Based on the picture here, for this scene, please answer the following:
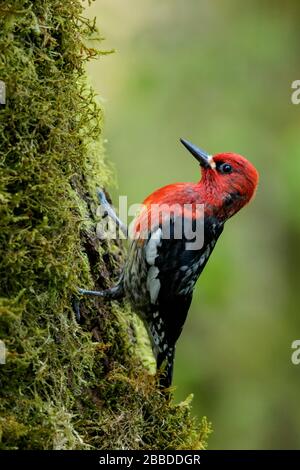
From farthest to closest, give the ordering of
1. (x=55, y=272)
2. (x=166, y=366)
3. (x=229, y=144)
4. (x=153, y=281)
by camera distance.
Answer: (x=229, y=144) < (x=153, y=281) < (x=166, y=366) < (x=55, y=272)

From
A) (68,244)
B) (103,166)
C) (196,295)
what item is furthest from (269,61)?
(68,244)

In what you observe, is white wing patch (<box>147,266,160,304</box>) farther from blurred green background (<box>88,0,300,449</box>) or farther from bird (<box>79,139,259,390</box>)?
blurred green background (<box>88,0,300,449</box>)

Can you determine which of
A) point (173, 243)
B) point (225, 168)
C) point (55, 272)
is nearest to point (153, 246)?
point (173, 243)

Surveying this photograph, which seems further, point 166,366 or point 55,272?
point 166,366

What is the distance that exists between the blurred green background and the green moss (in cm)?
349

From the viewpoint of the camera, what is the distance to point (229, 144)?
260 inches

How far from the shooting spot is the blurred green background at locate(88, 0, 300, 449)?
6.64m

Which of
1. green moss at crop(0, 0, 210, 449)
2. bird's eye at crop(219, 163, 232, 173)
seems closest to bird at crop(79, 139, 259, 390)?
bird's eye at crop(219, 163, 232, 173)

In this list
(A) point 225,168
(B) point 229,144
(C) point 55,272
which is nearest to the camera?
(C) point 55,272

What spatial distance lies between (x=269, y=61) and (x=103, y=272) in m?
4.39

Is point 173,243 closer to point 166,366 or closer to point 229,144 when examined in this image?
point 166,366

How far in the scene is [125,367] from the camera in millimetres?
2973

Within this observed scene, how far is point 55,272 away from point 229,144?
439 centimetres
